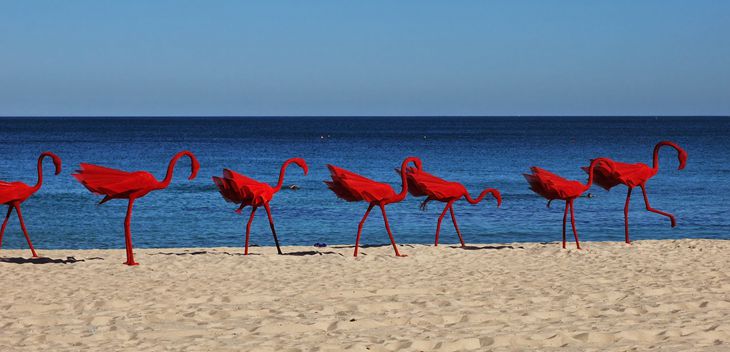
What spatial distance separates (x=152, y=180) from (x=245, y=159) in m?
47.9

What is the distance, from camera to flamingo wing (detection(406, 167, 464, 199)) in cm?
1470

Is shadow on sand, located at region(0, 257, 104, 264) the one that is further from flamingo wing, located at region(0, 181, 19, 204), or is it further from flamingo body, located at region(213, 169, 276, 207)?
flamingo body, located at region(213, 169, 276, 207)

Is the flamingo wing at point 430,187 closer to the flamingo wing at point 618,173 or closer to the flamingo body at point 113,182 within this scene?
the flamingo wing at point 618,173

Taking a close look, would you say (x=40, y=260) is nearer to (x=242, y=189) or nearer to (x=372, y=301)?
(x=242, y=189)

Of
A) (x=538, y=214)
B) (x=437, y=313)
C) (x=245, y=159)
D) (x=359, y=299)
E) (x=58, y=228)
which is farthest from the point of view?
(x=245, y=159)

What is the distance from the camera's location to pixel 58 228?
75.8ft

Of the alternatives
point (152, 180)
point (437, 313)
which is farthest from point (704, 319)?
point (152, 180)

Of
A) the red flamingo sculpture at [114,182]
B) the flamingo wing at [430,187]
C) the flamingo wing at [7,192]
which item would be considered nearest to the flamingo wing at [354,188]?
the flamingo wing at [430,187]

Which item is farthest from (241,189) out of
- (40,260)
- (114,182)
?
(40,260)

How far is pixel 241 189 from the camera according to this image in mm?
13758

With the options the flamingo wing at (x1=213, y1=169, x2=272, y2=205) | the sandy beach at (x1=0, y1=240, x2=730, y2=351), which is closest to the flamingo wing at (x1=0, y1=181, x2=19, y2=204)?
the sandy beach at (x1=0, y1=240, x2=730, y2=351)

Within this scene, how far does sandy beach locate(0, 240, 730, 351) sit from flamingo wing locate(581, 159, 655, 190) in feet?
4.54

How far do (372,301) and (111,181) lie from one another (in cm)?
439

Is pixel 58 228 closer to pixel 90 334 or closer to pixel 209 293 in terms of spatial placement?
pixel 209 293
